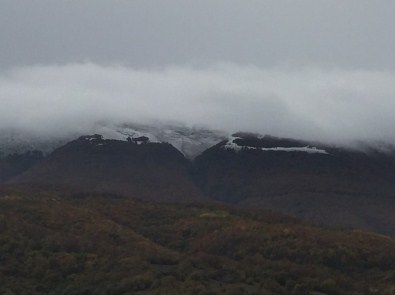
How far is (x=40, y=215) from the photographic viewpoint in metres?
170

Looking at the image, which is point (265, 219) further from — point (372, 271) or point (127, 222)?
point (372, 271)

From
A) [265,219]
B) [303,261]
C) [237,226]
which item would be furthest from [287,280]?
[265,219]

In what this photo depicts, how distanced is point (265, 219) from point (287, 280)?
177 feet

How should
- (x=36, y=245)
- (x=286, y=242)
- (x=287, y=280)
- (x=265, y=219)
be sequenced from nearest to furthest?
(x=287, y=280) < (x=36, y=245) < (x=286, y=242) < (x=265, y=219)

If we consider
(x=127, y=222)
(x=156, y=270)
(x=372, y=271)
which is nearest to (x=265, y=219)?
(x=127, y=222)

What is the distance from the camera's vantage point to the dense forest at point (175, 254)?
133500 millimetres

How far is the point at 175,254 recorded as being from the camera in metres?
153

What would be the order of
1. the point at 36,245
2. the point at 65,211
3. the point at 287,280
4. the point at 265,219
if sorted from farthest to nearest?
1. the point at 265,219
2. the point at 65,211
3. the point at 36,245
4. the point at 287,280

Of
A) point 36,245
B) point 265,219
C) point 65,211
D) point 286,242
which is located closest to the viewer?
point 36,245

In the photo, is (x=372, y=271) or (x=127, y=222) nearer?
(x=372, y=271)

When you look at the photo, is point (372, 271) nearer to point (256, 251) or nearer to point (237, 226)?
point (256, 251)

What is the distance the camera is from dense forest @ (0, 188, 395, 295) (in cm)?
13350

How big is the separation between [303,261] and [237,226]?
83.8 feet

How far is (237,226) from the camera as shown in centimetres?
17662
